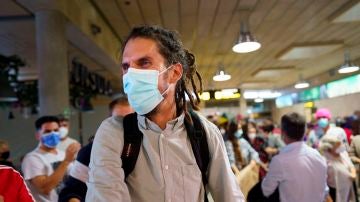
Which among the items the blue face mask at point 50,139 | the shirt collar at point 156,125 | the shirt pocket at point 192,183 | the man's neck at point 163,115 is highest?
the man's neck at point 163,115

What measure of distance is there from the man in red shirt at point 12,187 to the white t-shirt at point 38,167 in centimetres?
176

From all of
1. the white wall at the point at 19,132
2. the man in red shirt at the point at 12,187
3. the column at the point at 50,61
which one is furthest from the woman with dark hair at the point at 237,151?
the white wall at the point at 19,132

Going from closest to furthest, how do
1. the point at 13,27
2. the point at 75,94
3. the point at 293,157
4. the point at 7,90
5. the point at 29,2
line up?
the point at 293,157
the point at 29,2
the point at 13,27
the point at 7,90
the point at 75,94

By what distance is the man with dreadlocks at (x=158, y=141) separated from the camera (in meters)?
1.12

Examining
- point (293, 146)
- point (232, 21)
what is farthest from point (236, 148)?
point (232, 21)

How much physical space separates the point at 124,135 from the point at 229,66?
33.7ft

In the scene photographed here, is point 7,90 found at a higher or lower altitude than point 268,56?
lower

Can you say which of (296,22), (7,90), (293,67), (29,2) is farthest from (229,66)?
(29,2)

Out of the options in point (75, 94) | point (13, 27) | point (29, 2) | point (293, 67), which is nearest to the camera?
point (29, 2)

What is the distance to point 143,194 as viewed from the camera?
1.13 m

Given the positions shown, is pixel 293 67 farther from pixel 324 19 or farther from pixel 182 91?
pixel 182 91

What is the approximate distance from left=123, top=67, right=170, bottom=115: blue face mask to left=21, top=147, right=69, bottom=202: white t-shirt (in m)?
1.90

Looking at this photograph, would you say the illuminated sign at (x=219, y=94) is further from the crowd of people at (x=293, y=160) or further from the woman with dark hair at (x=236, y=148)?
the woman with dark hair at (x=236, y=148)

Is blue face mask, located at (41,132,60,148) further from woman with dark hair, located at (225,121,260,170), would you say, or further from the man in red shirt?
woman with dark hair, located at (225,121,260,170)
